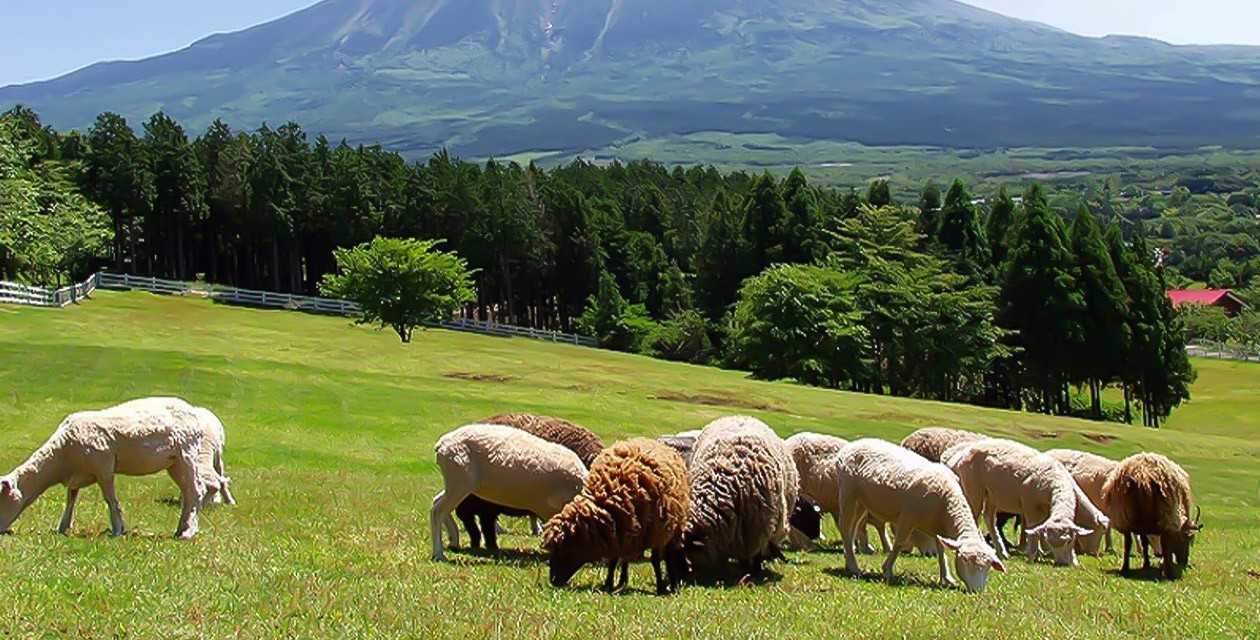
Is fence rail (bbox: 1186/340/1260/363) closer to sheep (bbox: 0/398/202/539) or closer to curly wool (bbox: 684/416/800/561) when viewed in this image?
curly wool (bbox: 684/416/800/561)

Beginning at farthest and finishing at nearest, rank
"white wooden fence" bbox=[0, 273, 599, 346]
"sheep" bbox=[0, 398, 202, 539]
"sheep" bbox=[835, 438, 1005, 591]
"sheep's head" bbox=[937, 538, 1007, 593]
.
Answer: "white wooden fence" bbox=[0, 273, 599, 346], "sheep" bbox=[0, 398, 202, 539], "sheep" bbox=[835, 438, 1005, 591], "sheep's head" bbox=[937, 538, 1007, 593]

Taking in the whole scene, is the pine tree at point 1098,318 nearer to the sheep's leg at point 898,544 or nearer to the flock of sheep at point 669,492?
the flock of sheep at point 669,492

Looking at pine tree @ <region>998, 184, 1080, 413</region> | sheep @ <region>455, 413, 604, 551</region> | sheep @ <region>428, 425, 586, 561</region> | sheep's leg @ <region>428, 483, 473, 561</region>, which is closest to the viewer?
sheep's leg @ <region>428, 483, 473, 561</region>

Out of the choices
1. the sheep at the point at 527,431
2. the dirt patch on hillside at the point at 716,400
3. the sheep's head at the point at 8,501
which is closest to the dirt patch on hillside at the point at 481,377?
the dirt patch on hillside at the point at 716,400

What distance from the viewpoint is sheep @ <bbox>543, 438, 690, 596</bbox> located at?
11.9 meters

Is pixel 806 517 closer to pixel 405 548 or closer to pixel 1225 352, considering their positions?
pixel 405 548

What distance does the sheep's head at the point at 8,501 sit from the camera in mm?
12820

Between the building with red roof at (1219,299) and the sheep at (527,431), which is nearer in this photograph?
the sheep at (527,431)

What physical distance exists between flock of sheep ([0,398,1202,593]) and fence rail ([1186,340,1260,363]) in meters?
88.1

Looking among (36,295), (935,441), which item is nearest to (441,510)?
(935,441)

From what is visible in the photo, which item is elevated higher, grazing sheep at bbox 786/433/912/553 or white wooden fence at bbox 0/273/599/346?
grazing sheep at bbox 786/433/912/553

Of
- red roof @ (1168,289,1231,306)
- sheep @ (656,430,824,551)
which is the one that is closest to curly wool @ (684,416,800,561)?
sheep @ (656,430,824,551)

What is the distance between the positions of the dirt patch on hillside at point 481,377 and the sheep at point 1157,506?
29.1m

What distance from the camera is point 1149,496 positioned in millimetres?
15570
